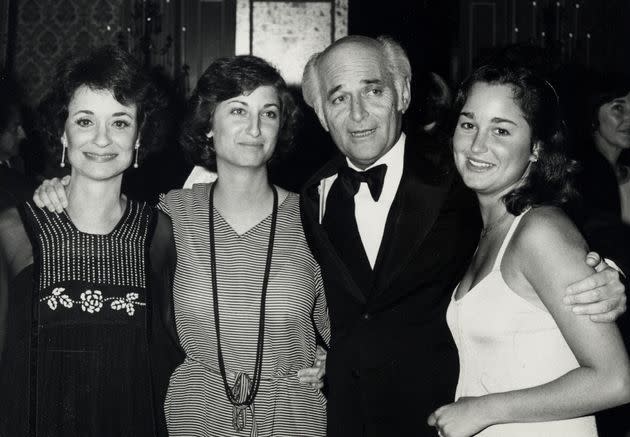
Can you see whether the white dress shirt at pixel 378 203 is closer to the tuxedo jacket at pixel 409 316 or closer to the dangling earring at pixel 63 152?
the tuxedo jacket at pixel 409 316

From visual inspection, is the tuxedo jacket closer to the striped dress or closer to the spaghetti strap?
the striped dress

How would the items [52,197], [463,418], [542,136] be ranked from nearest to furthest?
[463,418]
[542,136]
[52,197]

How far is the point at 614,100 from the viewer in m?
4.59

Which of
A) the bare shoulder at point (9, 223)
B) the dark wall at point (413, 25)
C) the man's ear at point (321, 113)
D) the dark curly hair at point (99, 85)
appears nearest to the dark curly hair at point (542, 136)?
the man's ear at point (321, 113)

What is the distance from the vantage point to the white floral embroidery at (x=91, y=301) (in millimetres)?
2113

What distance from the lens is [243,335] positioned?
7.75 feet

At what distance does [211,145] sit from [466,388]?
1.40 metres

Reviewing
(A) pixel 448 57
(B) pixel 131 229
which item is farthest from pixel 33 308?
(A) pixel 448 57

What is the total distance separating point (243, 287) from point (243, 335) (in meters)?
0.17

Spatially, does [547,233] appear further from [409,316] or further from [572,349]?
[409,316]

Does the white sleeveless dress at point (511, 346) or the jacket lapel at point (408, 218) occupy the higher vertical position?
the jacket lapel at point (408, 218)

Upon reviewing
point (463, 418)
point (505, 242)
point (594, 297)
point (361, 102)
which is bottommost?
point (463, 418)

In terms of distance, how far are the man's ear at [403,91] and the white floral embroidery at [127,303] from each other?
4.03ft

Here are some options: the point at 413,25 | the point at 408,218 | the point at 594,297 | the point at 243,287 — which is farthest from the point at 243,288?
the point at 413,25
